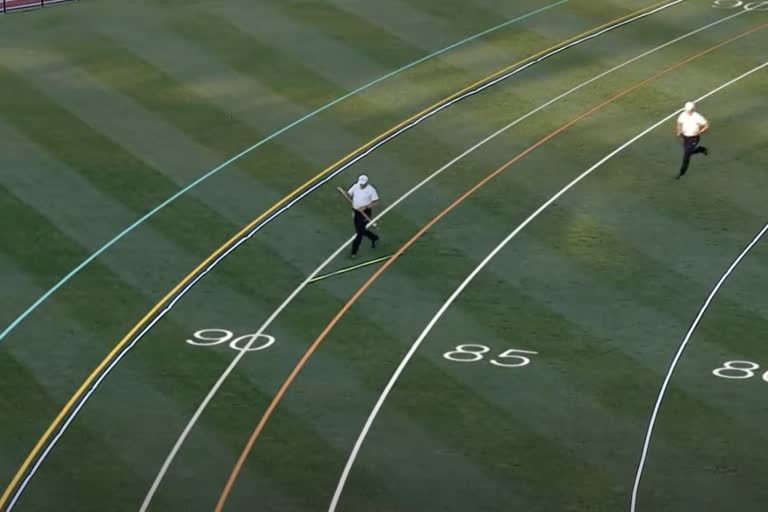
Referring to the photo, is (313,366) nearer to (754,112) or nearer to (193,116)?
(193,116)

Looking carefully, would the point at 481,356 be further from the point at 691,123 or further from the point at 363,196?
the point at 691,123

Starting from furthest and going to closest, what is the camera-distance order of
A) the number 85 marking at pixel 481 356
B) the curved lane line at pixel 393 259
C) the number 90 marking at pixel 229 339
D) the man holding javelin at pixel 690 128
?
the man holding javelin at pixel 690 128 < the number 90 marking at pixel 229 339 < the number 85 marking at pixel 481 356 < the curved lane line at pixel 393 259

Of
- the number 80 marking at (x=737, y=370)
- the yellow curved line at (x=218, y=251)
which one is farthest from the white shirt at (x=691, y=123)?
the number 80 marking at (x=737, y=370)

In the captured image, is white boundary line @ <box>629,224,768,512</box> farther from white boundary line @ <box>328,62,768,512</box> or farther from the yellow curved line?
the yellow curved line

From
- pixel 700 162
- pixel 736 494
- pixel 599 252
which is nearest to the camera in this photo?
pixel 736 494

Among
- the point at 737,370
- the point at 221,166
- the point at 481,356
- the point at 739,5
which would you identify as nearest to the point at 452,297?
the point at 481,356

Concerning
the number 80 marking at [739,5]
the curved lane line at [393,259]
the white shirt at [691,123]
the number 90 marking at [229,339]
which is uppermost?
the white shirt at [691,123]

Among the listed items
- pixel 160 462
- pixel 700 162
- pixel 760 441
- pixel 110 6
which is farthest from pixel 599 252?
pixel 110 6

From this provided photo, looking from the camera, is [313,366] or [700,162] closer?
[313,366]

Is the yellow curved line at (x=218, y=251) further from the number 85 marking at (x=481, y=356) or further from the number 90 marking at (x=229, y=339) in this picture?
the number 85 marking at (x=481, y=356)
